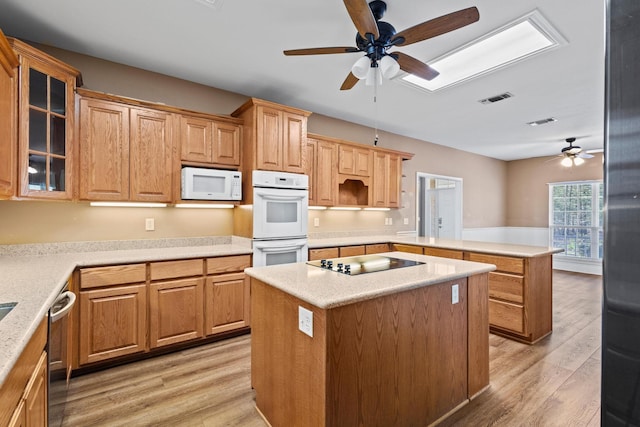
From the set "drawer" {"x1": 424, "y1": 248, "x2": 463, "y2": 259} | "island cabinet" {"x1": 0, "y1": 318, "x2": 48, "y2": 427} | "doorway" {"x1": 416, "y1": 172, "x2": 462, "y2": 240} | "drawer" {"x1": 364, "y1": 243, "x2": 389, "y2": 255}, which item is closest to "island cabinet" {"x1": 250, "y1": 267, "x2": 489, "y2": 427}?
"island cabinet" {"x1": 0, "y1": 318, "x2": 48, "y2": 427}

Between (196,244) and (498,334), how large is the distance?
339 cm

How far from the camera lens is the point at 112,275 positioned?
2467 mm

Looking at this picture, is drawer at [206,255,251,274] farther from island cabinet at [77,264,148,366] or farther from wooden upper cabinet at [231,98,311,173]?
wooden upper cabinet at [231,98,311,173]

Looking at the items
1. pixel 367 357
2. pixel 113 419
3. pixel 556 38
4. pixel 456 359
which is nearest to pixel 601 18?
pixel 556 38

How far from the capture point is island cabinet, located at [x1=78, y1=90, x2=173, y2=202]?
2.63 meters

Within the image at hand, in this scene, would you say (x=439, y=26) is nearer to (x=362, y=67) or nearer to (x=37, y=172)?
(x=362, y=67)

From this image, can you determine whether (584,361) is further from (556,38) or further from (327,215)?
(327,215)

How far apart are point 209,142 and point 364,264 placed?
7.05 feet

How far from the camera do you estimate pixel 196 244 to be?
339cm

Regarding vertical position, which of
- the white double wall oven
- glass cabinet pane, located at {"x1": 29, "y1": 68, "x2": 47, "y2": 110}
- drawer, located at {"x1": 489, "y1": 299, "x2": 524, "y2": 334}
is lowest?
drawer, located at {"x1": 489, "y1": 299, "x2": 524, "y2": 334}

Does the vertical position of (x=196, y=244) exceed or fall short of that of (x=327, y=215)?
it falls short

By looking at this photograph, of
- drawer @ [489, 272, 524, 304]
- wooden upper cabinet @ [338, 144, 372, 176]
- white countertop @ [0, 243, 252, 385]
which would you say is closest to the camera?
white countertop @ [0, 243, 252, 385]

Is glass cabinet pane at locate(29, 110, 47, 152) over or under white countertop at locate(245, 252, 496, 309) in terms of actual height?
over

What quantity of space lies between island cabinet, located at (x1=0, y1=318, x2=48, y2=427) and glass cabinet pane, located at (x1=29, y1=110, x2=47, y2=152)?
154 cm
